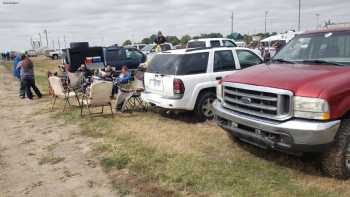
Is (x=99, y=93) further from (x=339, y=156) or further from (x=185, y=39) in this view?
(x=185, y=39)

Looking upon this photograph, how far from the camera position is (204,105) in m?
7.86

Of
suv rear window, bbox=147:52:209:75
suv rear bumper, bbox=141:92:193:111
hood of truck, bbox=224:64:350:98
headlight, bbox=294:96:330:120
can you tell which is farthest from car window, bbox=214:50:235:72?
headlight, bbox=294:96:330:120

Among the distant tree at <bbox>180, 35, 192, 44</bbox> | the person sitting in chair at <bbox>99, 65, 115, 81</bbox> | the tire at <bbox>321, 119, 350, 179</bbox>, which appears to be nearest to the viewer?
the tire at <bbox>321, 119, 350, 179</bbox>

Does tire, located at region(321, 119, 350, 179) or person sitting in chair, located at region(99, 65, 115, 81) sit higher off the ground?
person sitting in chair, located at region(99, 65, 115, 81)

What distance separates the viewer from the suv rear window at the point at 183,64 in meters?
7.60

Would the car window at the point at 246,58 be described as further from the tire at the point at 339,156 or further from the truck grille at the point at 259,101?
the tire at the point at 339,156

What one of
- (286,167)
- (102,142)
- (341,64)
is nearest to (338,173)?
(286,167)

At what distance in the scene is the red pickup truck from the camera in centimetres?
418

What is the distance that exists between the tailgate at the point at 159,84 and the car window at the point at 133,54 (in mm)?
9858

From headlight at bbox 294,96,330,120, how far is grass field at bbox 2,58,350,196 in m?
0.91

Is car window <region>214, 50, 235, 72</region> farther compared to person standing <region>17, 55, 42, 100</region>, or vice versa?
person standing <region>17, 55, 42, 100</region>

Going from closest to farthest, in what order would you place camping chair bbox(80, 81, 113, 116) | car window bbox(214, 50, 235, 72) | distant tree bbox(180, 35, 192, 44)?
1. car window bbox(214, 50, 235, 72)
2. camping chair bbox(80, 81, 113, 116)
3. distant tree bbox(180, 35, 192, 44)

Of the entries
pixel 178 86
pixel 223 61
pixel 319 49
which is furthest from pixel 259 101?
pixel 223 61

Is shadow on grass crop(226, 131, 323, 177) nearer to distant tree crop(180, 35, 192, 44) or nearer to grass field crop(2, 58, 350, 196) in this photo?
grass field crop(2, 58, 350, 196)
